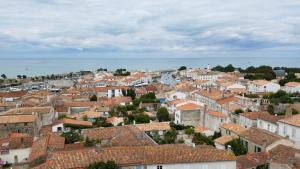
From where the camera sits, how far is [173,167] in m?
21.0

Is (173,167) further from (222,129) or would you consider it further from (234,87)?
(234,87)

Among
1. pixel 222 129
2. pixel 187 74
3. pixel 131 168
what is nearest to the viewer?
pixel 131 168

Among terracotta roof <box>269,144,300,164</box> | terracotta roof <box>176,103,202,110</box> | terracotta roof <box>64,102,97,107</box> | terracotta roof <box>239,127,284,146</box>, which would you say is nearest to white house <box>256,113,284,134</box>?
terracotta roof <box>239,127,284,146</box>

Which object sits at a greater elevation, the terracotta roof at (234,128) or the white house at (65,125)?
the terracotta roof at (234,128)

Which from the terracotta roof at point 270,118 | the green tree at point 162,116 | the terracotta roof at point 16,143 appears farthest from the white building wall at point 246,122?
the terracotta roof at point 16,143

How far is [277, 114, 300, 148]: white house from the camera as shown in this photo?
30842 mm

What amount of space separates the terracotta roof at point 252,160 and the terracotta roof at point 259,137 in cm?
353

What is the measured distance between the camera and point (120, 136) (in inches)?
1129

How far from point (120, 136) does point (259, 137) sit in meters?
11.9

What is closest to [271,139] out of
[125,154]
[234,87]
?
[125,154]

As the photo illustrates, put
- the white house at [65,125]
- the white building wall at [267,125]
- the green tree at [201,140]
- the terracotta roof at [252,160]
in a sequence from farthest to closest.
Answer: the white house at [65,125], the white building wall at [267,125], the green tree at [201,140], the terracotta roof at [252,160]

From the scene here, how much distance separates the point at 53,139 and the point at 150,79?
92.2 m

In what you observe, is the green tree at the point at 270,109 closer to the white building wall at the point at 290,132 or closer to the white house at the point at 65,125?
the white building wall at the point at 290,132

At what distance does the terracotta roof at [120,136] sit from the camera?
88.2ft
